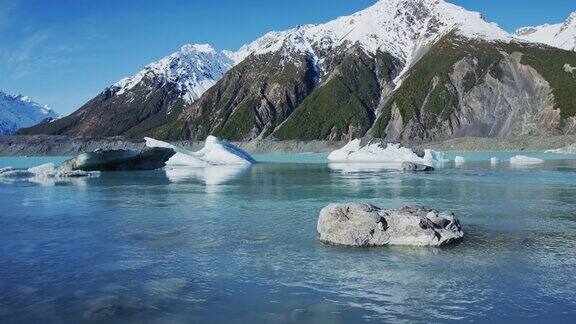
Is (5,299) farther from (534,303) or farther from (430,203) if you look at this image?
(430,203)

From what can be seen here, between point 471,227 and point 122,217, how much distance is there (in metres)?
13.5

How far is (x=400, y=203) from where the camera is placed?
85.1 feet

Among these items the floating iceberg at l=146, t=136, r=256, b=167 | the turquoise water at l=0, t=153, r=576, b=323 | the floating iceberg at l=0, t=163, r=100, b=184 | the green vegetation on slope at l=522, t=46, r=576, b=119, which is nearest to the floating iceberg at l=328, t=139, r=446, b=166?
the floating iceberg at l=146, t=136, r=256, b=167

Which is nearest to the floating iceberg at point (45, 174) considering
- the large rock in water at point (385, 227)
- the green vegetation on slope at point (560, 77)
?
the large rock in water at point (385, 227)

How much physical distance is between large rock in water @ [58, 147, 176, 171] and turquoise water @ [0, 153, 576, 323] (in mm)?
30382

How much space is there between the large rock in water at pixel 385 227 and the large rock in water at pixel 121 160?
42551 mm

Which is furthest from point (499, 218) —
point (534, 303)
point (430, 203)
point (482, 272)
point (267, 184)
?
point (267, 184)

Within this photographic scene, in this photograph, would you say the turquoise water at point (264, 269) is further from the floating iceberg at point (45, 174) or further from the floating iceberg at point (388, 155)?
the floating iceberg at point (388, 155)

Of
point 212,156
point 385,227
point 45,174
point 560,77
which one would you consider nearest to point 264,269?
point 385,227

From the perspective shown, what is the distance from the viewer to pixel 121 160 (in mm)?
59375

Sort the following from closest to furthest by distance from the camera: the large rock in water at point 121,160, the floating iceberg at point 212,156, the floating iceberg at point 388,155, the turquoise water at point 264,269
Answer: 1. the turquoise water at point 264,269
2. the large rock in water at point 121,160
3. the floating iceberg at point 212,156
4. the floating iceberg at point 388,155

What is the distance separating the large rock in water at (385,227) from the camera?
16.0 metres

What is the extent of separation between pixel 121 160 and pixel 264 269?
4883 cm

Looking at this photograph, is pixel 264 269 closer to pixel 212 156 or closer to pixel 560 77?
pixel 212 156
